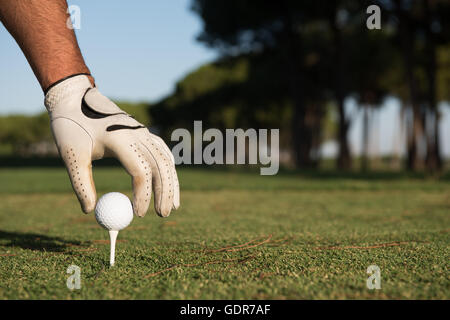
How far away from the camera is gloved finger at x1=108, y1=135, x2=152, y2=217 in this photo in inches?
92.0

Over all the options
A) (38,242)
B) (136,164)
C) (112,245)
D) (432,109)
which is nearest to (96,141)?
(136,164)

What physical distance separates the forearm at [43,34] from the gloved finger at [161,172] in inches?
25.4

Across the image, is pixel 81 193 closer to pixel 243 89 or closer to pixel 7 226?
pixel 7 226

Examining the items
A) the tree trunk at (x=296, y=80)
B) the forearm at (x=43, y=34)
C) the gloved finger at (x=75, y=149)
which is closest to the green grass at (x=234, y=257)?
the gloved finger at (x=75, y=149)

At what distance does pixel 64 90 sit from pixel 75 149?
1.18 feet

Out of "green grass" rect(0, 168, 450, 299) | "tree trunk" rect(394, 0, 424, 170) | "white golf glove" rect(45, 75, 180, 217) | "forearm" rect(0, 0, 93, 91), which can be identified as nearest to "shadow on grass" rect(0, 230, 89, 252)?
"green grass" rect(0, 168, 450, 299)

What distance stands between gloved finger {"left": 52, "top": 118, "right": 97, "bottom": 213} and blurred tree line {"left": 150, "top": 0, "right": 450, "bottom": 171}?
1837cm

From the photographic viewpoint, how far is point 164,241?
3.35 m

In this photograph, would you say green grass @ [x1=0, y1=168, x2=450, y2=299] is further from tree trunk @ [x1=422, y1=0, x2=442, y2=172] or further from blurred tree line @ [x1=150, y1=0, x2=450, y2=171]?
blurred tree line @ [x1=150, y1=0, x2=450, y2=171]

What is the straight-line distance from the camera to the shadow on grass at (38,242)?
3043 millimetres

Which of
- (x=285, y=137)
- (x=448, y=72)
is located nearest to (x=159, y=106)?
(x=285, y=137)
